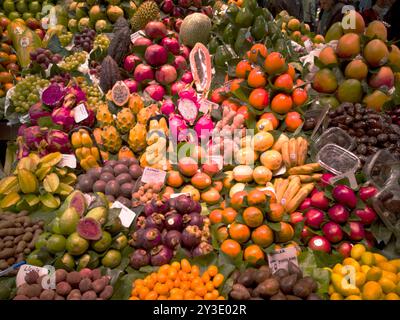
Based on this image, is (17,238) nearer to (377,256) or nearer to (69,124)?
(69,124)

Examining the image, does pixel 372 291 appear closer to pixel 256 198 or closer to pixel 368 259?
pixel 368 259

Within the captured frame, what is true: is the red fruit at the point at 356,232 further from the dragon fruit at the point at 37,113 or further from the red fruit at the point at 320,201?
the dragon fruit at the point at 37,113

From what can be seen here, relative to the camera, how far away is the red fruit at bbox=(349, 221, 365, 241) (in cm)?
203

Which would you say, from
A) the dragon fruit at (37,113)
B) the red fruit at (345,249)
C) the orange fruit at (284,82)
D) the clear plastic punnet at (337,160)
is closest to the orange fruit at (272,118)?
the orange fruit at (284,82)

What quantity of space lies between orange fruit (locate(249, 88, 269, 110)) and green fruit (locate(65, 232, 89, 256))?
5.28ft

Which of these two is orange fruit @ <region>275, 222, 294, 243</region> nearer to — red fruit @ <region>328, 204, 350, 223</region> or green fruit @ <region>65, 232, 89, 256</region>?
red fruit @ <region>328, 204, 350, 223</region>

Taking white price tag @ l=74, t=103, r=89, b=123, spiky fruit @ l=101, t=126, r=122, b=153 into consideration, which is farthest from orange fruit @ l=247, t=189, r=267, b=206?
white price tag @ l=74, t=103, r=89, b=123

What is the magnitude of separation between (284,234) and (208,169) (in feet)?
2.33

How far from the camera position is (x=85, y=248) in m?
1.90

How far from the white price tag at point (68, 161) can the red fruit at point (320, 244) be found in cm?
170

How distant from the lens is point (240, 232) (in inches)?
Answer: 76.3

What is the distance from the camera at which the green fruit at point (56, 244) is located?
190 centimetres

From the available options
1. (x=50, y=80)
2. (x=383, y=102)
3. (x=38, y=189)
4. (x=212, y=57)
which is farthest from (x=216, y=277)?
(x=50, y=80)

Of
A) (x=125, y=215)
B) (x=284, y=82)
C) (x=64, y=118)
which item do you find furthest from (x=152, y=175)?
(x=284, y=82)
